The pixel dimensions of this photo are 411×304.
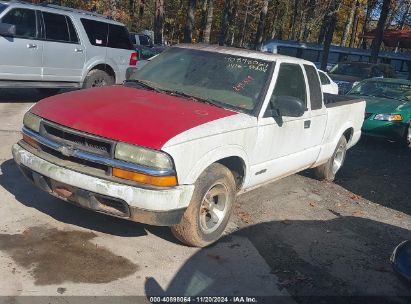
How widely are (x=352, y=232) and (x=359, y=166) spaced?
11.3 feet

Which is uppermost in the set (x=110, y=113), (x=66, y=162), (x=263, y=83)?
(x=263, y=83)

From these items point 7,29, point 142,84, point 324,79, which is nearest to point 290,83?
point 142,84

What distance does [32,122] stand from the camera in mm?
4309

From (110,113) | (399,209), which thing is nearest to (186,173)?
(110,113)

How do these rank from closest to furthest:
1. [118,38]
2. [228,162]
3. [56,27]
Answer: [228,162]
[56,27]
[118,38]

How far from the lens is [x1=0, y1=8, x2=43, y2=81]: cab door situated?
28.8ft

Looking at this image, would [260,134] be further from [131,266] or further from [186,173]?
[131,266]

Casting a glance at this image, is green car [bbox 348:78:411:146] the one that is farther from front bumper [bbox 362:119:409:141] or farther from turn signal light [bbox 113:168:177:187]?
turn signal light [bbox 113:168:177:187]

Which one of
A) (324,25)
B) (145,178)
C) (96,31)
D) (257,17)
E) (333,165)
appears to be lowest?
(333,165)

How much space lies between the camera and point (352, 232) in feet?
17.4

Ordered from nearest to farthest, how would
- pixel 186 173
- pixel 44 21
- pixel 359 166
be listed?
pixel 186 173
pixel 359 166
pixel 44 21

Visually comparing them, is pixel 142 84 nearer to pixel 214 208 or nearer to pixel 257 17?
pixel 214 208

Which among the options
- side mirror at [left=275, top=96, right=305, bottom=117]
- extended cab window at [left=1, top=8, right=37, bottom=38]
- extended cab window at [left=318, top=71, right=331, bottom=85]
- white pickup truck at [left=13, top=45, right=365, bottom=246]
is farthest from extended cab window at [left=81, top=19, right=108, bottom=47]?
side mirror at [left=275, top=96, right=305, bottom=117]

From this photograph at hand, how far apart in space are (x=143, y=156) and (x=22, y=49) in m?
6.37
